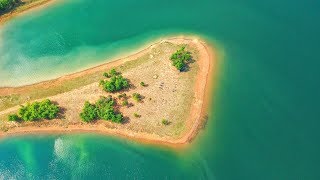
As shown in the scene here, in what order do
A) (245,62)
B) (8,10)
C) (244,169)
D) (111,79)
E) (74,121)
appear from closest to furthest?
1. (244,169)
2. (74,121)
3. (111,79)
4. (245,62)
5. (8,10)

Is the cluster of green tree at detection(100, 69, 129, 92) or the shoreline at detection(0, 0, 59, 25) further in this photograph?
the shoreline at detection(0, 0, 59, 25)

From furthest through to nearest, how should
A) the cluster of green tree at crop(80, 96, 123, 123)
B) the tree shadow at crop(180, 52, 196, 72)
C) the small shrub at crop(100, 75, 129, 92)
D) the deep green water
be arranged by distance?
the tree shadow at crop(180, 52, 196, 72) < the small shrub at crop(100, 75, 129, 92) < the cluster of green tree at crop(80, 96, 123, 123) < the deep green water

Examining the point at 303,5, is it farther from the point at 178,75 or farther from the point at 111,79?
the point at 111,79

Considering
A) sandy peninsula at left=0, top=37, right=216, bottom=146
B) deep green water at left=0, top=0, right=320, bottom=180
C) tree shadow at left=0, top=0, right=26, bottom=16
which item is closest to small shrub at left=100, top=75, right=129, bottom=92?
sandy peninsula at left=0, top=37, right=216, bottom=146

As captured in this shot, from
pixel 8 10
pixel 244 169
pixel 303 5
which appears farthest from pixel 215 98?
pixel 8 10

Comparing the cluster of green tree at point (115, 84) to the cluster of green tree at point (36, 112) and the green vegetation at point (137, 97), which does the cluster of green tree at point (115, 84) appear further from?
the cluster of green tree at point (36, 112)

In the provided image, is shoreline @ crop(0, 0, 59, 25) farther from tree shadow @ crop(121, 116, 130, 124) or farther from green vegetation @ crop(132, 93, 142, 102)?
tree shadow @ crop(121, 116, 130, 124)
